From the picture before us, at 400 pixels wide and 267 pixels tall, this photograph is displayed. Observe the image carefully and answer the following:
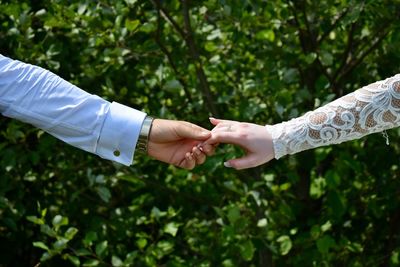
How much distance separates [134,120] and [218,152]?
36.8 inches

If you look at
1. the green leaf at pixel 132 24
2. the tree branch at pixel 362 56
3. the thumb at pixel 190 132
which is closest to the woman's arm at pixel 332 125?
the thumb at pixel 190 132

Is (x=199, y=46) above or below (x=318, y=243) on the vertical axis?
above

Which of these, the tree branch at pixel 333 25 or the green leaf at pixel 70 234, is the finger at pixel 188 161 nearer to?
the green leaf at pixel 70 234

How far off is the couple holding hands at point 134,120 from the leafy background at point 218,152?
0.86m

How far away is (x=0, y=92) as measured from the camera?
2.63 meters

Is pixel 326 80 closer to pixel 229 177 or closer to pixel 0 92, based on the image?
pixel 229 177

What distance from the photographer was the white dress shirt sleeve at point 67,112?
264 cm

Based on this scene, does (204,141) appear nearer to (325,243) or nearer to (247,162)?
(247,162)

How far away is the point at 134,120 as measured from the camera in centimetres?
271

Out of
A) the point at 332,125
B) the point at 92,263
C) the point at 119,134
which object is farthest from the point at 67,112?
the point at 92,263

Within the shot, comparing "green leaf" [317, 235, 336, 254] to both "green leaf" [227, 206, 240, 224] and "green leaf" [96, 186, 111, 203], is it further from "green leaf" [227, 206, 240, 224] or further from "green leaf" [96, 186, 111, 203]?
"green leaf" [96, 186, 111, 203]

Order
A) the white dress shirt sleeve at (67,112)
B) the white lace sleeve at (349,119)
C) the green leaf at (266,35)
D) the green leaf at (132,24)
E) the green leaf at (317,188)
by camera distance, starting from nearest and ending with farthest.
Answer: the white lace sleeve at (349,119) < the white dress shirt sleeve at (67,112) < the green leaf at (132,24) < the green leaf at (266,35) < the green leaf at (317,188)

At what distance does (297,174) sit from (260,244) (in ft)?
1.43

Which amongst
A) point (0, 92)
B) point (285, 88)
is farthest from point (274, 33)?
point (0, 92)
